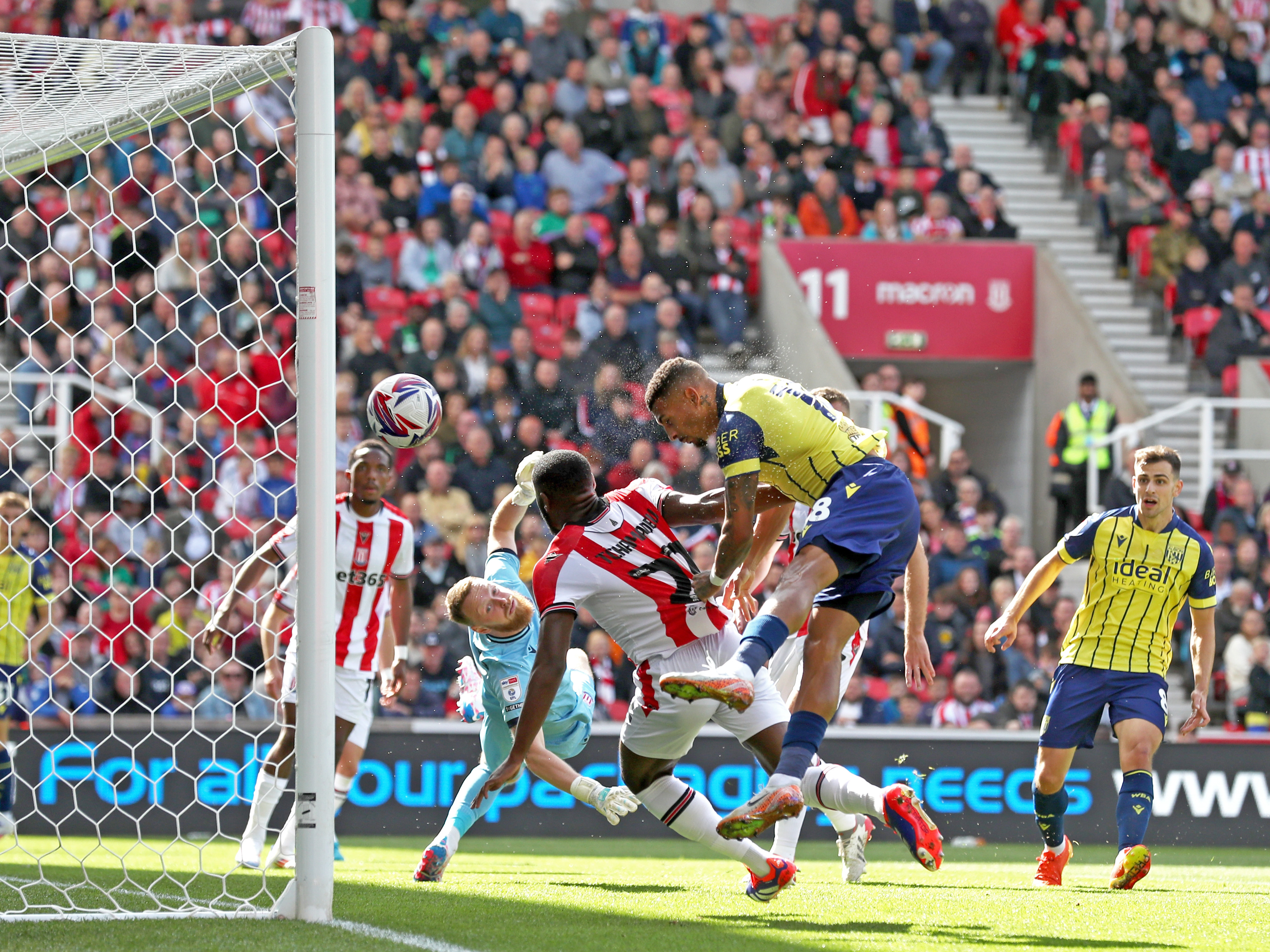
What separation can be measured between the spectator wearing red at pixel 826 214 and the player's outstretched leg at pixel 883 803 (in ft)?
37.8

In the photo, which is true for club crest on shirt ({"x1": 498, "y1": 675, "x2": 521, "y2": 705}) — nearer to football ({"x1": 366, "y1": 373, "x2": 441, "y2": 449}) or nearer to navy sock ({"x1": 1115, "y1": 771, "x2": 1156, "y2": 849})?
football ({"x1": 366, "y1": 373, "x2": 441, "y2": 449})

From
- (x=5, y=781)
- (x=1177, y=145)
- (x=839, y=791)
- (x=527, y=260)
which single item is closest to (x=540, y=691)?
(x=839, y=791)

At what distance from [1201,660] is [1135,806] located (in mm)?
894

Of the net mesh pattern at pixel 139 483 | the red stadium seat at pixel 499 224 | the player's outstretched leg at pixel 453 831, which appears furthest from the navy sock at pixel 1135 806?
the red stadium seat at pixel 499 224

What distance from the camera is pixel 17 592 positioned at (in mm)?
10570

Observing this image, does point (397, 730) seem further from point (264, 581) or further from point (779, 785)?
point (779, 785)

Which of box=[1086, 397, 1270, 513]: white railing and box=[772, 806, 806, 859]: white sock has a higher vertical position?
box=[1086, 397, 1270, 513]: white railing

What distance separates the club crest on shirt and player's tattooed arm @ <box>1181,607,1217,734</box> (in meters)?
3.22

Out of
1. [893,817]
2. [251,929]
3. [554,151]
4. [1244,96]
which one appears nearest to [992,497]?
[554,151]

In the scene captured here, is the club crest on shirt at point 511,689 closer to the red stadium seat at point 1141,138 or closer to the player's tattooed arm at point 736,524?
the player's tattooed arm at point 736,524

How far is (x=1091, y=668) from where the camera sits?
25.1 ft

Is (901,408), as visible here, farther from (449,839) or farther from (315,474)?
(315,474)

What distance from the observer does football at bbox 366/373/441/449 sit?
741cm

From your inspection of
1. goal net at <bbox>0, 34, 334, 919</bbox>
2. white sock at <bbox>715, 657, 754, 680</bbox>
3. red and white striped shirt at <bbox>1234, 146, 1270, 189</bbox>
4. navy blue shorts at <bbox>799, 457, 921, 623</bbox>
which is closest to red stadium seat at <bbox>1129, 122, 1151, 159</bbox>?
red and white striped shirt at <bbox>1234, 146, 1270, 189</bbox>
